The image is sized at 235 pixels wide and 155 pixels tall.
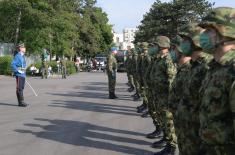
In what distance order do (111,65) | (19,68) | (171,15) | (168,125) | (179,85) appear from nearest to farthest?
(179,85)
(168,125)
(19,68)
(111,65)
(171,15)

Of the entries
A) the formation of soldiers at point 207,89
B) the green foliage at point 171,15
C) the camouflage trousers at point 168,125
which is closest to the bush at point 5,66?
the green foliage at point 171,15

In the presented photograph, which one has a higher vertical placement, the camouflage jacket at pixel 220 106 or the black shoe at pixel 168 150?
the camouflage jacket at pixel 220 106

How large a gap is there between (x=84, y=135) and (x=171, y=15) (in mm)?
22826

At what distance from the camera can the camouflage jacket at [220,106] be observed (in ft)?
11.6

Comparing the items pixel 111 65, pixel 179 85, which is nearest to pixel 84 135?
pixel 179 85

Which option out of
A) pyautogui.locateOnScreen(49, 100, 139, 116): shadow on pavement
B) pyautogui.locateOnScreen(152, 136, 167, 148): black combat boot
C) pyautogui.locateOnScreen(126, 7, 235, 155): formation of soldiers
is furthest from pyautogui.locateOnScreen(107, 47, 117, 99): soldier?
pyautogui.locateOnScreen(126, 7, 235, 155): formation of soldiers

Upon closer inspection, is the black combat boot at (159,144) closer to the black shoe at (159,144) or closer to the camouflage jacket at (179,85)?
the black shoe at (159,144)

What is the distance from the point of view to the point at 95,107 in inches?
609

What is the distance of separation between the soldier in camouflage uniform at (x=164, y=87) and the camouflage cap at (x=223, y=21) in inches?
161

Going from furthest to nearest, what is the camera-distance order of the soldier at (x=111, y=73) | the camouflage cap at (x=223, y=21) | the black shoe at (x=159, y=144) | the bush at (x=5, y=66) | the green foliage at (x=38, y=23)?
1. the green foliage at (x=38, y=23)
2. the bush at (x=5, y=66)
3. the soldier at (x=111, y=73)
4. the black shoe at (x=159, y=144)
5. the camouflage cap at (x=223, y=21)

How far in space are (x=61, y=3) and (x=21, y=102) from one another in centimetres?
2826

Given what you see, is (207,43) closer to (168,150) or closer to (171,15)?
(168,150)

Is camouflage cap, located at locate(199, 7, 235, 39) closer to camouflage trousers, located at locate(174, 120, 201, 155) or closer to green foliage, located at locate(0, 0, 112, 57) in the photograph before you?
camouflage trousers, located at locate(174, 120, 201, 155)

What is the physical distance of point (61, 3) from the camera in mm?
42938
